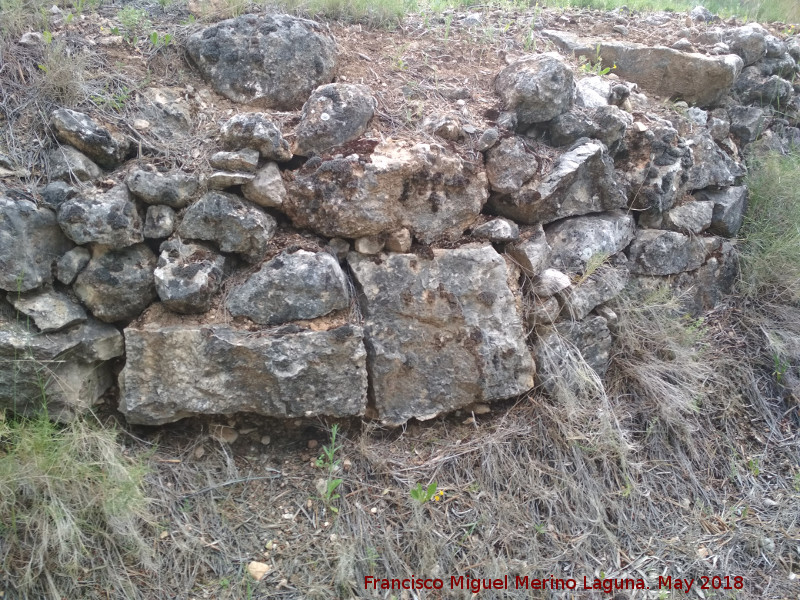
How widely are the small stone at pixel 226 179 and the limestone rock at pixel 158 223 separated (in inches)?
8.2

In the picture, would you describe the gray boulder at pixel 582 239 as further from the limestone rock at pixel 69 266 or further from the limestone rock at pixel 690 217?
the limestone rock at pixel 69 266

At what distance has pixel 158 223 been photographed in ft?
8.05

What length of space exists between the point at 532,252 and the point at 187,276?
1.49 metres

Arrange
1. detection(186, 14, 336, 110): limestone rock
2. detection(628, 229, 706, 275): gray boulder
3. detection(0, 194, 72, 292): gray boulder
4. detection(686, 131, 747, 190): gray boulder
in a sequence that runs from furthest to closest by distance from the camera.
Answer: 1. detection(686, 131, 747, 190): gray boulder
2. detection(628, 229, 706, 275): gray boulder
3. detection(186, 14, 336, 110): limestone rock
4. detection(0, 194, 72, 292): gray boulder

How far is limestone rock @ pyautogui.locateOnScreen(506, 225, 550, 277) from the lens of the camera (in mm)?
2803

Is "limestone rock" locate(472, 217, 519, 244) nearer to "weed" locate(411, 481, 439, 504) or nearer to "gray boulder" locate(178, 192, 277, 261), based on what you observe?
"gray boulder" locate(178, 192, 277, 261)

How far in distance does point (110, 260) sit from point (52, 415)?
2.05 feet

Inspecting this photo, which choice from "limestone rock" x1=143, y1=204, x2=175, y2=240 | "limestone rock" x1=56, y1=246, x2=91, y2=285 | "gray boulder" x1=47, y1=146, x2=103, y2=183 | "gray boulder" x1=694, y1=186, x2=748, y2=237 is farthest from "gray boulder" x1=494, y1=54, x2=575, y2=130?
"limestone rock" x1=56, y1=246, x2=91, y2=285

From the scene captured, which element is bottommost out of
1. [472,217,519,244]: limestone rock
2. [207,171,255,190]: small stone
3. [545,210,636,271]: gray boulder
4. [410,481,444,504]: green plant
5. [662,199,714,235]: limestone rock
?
[410,481,444,504]: green plant

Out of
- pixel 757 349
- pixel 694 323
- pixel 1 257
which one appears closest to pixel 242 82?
pixel 1 257

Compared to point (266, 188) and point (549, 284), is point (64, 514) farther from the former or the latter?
point (549, 284)

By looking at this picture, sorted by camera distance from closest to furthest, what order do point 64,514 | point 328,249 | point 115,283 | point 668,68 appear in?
1. point 64,514
2. point 115,283
3. point 328,249
4. point 668,68

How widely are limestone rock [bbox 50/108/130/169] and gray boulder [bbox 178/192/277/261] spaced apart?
41 cm

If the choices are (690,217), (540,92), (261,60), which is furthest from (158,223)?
(690,217)
